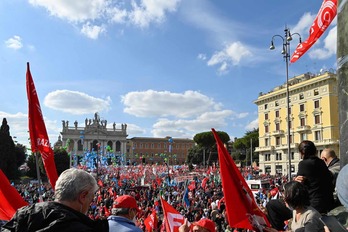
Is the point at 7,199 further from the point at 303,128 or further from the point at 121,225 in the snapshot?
the point at 303,128

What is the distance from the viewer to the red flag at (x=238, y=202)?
3.65 meters

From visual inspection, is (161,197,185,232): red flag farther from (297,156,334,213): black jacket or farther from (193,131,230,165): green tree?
(193,131,230,165): green tree

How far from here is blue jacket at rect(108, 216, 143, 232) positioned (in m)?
2.89

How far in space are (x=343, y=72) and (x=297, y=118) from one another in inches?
2257

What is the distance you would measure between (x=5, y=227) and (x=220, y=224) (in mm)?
11544

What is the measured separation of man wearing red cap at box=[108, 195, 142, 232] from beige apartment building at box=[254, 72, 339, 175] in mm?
45011

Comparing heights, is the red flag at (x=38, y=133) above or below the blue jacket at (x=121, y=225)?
above

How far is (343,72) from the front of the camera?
2377mm

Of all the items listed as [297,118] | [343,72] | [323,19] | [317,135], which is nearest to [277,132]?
[297,118]

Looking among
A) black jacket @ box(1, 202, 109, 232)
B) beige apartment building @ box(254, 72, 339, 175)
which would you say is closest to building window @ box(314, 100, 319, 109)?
beige apartment building @ box(254, 72, 339, 175)

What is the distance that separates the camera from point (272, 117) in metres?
60.6

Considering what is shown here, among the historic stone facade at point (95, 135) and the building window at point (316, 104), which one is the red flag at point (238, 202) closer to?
the building window at point (316, 104)

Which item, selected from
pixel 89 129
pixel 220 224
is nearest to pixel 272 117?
pixel 220 224

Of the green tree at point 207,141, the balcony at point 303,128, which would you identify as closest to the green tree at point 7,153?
the balcony at point 303,128
